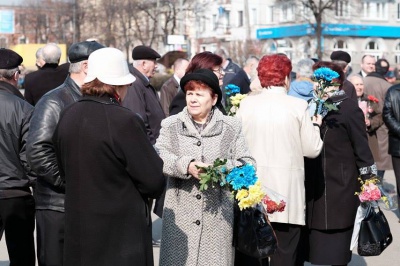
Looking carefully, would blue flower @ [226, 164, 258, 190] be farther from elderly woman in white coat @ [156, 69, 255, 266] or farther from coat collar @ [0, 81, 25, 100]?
coat collar @ [0, 81, 25, 100]

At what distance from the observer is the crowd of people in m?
4.38

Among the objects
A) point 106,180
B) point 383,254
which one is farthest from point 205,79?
point 383,254

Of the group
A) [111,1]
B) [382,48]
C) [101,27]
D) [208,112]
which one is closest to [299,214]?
[208,112]

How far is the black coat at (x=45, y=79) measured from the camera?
931 centimetres

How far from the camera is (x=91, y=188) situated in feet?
14.3

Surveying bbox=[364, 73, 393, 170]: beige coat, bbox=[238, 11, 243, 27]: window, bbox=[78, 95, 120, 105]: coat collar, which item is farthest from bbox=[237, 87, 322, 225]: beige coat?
bbox=[238, 11, 243, 27]: window

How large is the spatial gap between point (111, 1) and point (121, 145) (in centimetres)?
5157

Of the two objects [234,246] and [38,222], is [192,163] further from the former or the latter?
[38,222]

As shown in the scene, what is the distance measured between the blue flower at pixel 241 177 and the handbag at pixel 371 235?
198cm

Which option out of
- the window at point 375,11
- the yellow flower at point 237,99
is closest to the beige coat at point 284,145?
the yellow flower at point 237,99

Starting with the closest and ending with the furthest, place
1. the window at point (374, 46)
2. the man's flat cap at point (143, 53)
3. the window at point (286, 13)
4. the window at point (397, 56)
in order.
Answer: the man's flat cap at point (143, 53)
the window at point (286, 13)
the window at point (374, 46)
the window at point (397, 56)

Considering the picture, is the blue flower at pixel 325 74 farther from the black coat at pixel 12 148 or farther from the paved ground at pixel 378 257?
the paved ground at pixel 378 257

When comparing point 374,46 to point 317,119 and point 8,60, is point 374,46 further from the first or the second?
point 8,60

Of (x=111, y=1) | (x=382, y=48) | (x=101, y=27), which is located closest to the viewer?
(x=111, y=1)
